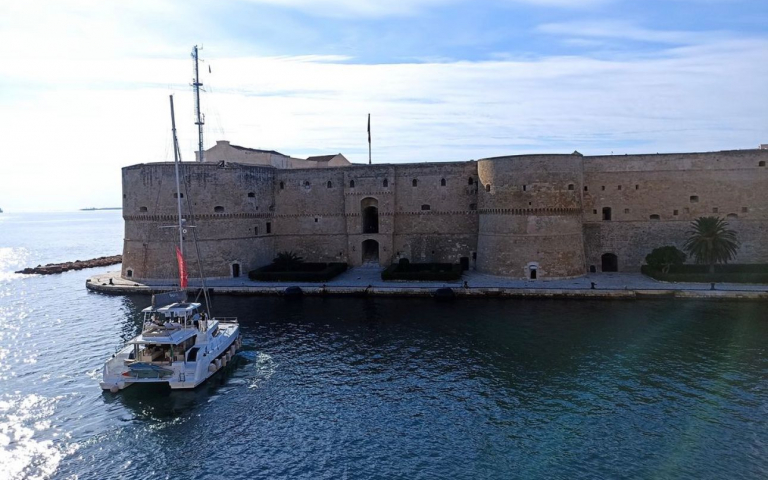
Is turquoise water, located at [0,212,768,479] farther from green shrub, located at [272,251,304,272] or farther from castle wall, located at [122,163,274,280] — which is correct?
green shrub, located at [272,251,304,272]

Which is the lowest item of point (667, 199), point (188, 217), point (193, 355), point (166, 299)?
point (193, 355)

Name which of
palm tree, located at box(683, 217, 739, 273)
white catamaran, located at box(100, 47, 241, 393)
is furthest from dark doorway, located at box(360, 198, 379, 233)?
palm tree, located at box(683, 217, 739, 273)

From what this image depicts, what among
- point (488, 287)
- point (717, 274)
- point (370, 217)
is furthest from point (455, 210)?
point (717, 274)

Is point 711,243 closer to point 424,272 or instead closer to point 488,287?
point 488,287

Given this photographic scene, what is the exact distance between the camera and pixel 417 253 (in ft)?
129

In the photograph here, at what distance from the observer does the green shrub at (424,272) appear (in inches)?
1329

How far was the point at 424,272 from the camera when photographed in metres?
34.0

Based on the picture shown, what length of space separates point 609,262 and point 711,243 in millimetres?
6706

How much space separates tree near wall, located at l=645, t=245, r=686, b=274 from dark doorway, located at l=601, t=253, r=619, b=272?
9.73 feet

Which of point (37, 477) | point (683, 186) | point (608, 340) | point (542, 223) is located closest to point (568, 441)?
point (608, 340)

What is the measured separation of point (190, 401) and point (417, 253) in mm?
23990

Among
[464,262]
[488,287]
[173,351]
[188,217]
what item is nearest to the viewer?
[173,351]

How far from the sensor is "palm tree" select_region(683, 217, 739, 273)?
31.0 meters

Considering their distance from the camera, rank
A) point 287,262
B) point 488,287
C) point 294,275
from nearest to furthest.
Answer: point 488,287, point 294,275, point 287,262
